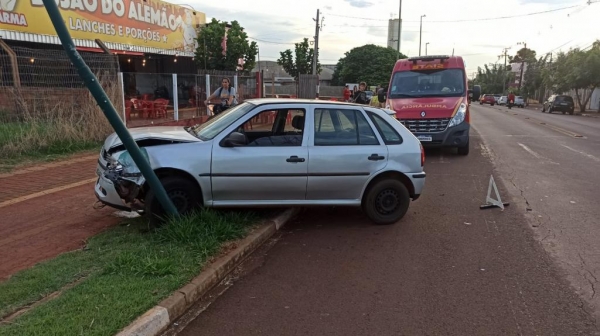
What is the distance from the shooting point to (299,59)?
1730 inches

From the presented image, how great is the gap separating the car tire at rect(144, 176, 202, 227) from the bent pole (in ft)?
0.93

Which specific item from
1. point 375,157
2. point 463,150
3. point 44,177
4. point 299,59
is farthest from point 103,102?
point 299,59

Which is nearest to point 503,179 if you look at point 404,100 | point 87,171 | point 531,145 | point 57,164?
point 404,100

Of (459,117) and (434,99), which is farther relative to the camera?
(434,99)

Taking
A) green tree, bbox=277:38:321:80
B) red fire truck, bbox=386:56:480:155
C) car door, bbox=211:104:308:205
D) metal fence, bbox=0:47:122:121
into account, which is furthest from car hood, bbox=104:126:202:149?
green tree, bbox=277:38:321:80

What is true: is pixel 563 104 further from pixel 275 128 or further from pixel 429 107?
pixel 275 128

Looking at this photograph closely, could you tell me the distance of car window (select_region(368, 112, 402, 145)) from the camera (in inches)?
228

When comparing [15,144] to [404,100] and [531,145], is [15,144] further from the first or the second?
[531,145]

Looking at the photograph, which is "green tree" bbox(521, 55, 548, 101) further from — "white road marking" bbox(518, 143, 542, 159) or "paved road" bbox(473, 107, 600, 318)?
"white road marking" bbox(518, 143, 542, 159)

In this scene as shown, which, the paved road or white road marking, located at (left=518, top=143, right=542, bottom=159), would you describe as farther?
white road marking, located at (left=518, top=143, right=542, bottom=159)

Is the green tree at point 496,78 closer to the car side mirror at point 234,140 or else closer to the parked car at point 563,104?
the parked car at point 563,104

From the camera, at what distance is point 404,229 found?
228 inches

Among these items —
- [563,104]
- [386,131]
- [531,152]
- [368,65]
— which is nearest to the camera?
[386,131]

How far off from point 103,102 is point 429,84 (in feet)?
32.1
